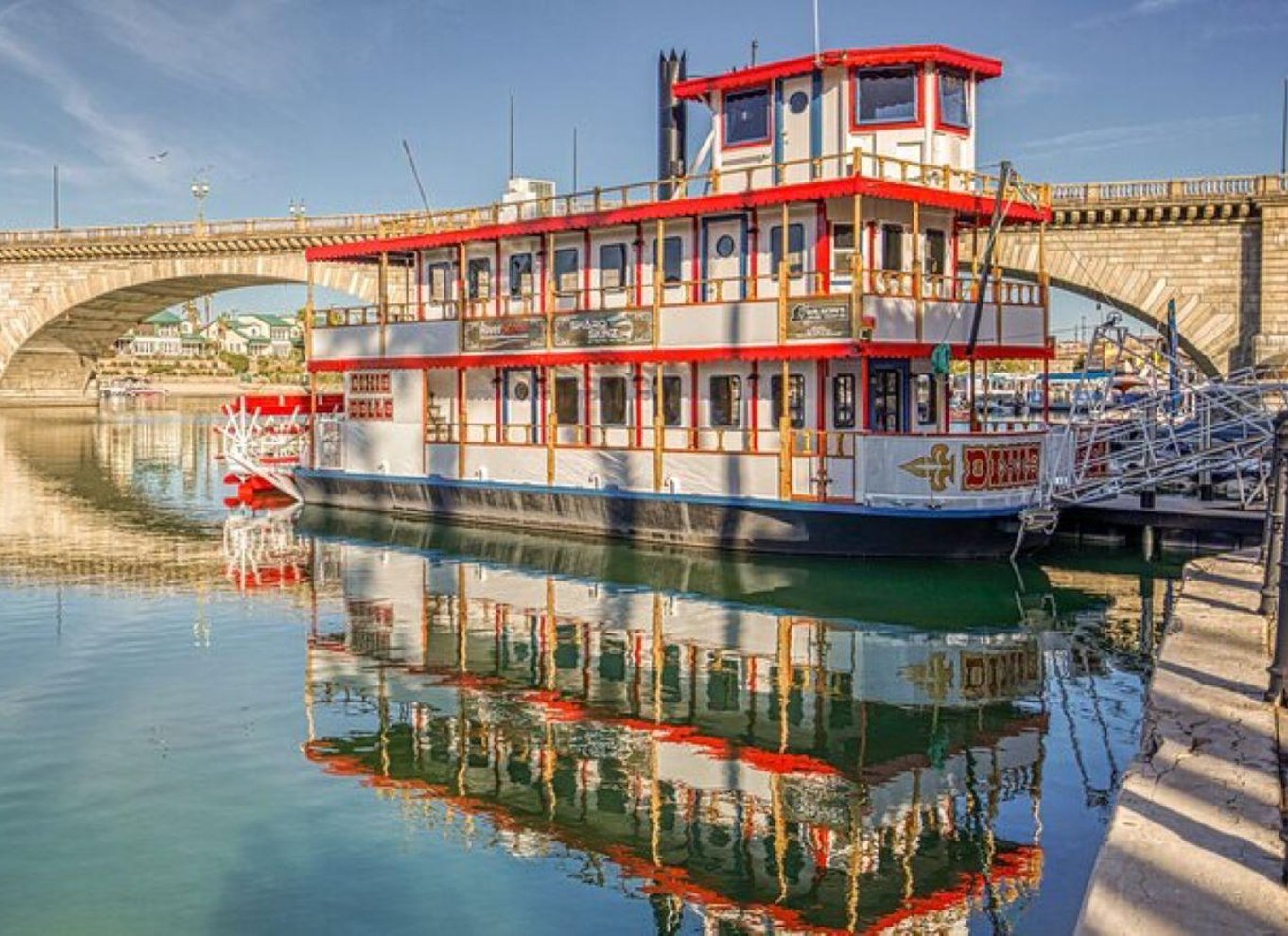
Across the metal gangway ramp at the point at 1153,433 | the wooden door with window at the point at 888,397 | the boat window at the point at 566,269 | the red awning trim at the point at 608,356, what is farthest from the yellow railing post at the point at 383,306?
the metal gangway ramp at the point at 1153,433

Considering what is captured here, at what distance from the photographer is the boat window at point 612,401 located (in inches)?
1048

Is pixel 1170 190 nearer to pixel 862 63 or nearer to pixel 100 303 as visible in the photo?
pixel 862 63

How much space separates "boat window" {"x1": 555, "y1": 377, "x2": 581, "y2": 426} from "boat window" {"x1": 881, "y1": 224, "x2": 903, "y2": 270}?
23.6 ft

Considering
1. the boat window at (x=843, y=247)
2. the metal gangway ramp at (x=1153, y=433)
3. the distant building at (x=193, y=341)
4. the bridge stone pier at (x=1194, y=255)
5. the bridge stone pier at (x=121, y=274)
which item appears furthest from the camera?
the distant building at (x=193, y=341)

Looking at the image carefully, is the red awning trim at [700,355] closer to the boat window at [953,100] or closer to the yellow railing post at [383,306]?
the yellow railing post at [383,306]

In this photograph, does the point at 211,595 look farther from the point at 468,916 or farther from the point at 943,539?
the point at 468,916

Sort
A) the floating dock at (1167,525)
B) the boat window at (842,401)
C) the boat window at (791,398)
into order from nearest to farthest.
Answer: the boat window at (842,401) → the boat window at (791,398) → the floating dock at (1167,525)

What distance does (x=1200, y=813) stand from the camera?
8242 mm

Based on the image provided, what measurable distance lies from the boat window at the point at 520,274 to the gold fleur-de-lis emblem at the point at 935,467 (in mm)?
10252

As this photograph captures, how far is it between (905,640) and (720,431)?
303 inches

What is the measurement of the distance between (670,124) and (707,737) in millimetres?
22966

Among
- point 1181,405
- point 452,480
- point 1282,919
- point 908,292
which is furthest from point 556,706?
point 1181,405

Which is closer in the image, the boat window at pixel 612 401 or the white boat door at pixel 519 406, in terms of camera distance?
the boat window at pixel 612 401

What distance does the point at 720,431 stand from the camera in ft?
79.8
